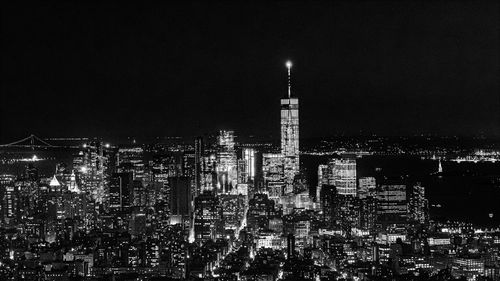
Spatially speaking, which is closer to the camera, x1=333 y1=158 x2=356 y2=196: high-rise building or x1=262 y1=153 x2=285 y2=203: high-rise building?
x1=333 y1=158 x2=356 y2=196: high-rise building

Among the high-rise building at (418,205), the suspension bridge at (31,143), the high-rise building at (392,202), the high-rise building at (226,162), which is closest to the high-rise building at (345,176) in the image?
the high-rise building at (392,202)

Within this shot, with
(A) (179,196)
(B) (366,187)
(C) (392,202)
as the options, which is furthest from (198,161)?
(C) (392,202)

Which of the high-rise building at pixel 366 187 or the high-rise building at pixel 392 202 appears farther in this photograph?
the high-rise building at pixel 366 187

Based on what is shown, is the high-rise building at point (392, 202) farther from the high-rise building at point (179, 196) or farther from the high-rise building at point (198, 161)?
the high-rise building at point (198, 161)

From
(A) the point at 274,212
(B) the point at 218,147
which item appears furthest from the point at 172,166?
(A) the point at 274,212

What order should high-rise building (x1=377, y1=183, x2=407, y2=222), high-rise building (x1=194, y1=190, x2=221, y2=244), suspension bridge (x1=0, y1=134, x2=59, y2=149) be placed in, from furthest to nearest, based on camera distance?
suspension bridge (x1=0, y1=134, x2=59, y2=149), high-rise building (x1=377, y1=183, x2=407, y2=222), high-rise building (x1=194, y1=190, x2=221, y2=244)

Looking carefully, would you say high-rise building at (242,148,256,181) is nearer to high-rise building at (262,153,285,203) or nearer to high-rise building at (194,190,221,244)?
high-rise building at (262,153,285,203)

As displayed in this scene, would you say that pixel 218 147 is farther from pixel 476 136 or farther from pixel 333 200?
pixel 476 136

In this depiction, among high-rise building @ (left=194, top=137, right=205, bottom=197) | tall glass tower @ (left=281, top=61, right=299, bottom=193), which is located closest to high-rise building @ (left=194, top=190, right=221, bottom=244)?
high-rise building @ (left=194, top=137, right=205, bottom=197)

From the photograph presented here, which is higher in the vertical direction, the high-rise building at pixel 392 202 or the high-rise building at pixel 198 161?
the high-rise building at pixel 198 161

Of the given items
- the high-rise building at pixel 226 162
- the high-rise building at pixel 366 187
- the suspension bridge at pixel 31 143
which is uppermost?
the suspension bridge at pixel 31 143

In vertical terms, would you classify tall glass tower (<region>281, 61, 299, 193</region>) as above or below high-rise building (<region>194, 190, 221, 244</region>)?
above

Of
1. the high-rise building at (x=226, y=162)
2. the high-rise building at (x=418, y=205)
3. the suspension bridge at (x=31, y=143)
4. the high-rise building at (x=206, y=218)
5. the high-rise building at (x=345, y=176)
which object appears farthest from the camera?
the suspension bridge at (x=31, y=143)
